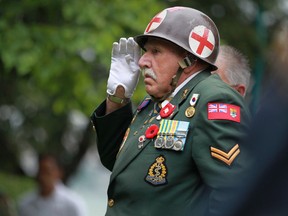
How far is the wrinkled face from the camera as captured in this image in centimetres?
470

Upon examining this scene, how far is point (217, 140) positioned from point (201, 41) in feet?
2.26

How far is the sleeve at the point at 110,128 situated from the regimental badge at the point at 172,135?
512mm

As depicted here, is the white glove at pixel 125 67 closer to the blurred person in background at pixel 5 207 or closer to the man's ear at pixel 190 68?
the man's ear at pixel 190 68

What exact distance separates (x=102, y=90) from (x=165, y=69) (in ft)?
17.1

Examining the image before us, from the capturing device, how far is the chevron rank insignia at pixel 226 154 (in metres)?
4.21

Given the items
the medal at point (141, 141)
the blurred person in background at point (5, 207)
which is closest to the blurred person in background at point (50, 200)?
the blurred person in background at point (5, 207)

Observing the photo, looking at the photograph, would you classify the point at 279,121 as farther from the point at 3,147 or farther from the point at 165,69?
the point at 3,147

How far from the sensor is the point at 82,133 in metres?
17.7

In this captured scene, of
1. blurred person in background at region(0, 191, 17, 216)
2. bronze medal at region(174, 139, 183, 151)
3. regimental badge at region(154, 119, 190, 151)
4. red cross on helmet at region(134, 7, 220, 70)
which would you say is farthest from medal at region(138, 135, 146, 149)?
blurred person in background at region(0, 191, 17, 216)

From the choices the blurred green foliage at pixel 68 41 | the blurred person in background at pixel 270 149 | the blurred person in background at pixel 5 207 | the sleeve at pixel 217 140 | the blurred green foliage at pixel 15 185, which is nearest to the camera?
the blurred person in background at pixel 270 149

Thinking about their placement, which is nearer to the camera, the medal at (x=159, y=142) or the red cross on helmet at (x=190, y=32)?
the medal at (x=159, y=142)

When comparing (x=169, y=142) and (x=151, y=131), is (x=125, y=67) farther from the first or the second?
(x=169, y=142)

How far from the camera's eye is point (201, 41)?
469 centimetres

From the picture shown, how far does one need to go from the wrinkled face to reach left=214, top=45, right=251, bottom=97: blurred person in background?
1102 mm
